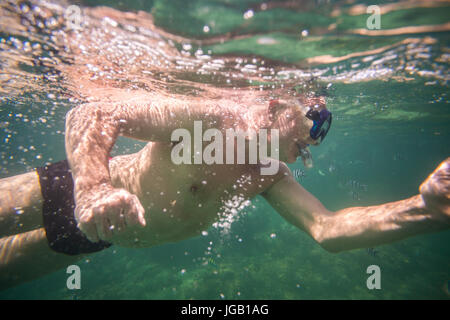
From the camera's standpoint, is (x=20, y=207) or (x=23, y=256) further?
(x=23, y=256)

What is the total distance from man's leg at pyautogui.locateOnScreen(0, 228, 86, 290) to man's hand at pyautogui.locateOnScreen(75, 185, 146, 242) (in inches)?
120

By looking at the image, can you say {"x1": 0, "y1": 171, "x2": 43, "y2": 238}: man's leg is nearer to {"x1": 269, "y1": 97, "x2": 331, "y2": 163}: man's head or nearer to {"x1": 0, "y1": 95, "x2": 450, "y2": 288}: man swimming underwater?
{"x1": 0, "y1": 95, "x2": 450, "y2": 288}: man swimming underwater

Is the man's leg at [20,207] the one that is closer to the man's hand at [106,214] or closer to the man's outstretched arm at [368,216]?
the man's hand at [106,214]

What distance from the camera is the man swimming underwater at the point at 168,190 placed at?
236 centimetres

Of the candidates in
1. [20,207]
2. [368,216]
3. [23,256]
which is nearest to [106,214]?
[20,207]

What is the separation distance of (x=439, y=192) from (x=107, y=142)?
3442 mm

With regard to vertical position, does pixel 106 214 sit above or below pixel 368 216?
above

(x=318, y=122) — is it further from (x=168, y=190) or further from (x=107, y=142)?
(x=107, y=142)

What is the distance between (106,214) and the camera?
5.62 feet

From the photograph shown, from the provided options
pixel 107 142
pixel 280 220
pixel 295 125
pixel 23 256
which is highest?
pixel 295 125

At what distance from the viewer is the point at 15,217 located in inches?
133

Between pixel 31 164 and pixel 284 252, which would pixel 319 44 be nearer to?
pixel 284 252

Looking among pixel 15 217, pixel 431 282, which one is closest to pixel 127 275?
pixel 15 217
